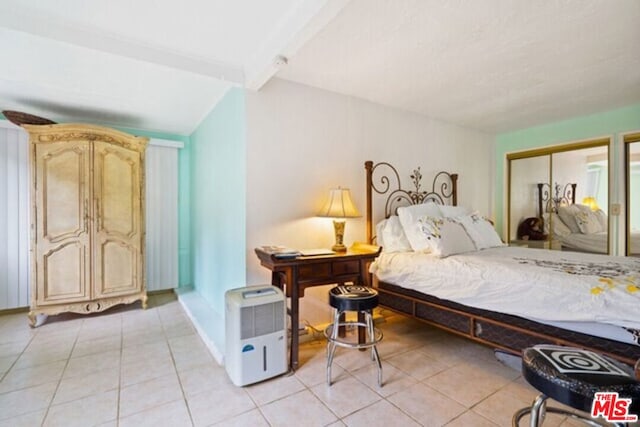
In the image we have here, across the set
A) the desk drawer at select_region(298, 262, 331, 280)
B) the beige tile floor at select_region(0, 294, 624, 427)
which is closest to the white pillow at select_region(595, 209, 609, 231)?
the beige tile floor at select_region(0, 294, 624, 427)

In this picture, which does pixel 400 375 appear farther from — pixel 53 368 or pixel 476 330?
pixel 53 368

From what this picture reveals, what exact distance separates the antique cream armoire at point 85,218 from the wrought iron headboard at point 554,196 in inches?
201

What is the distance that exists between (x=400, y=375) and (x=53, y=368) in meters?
2.42

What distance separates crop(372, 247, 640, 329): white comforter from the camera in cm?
154

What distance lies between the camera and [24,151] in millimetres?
3232

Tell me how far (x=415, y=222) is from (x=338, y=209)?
2.59ft

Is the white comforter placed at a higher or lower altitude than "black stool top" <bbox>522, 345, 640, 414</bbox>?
higher

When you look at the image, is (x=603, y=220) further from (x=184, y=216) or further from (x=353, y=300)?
(x=184, y=216)

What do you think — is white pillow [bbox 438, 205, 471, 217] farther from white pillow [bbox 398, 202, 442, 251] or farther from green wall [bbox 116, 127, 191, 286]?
green wall [bbox 116, 127, 191, 286]

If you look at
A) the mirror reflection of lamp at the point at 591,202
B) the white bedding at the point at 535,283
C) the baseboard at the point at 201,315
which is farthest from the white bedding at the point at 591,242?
the baseboard at the point at 201,315

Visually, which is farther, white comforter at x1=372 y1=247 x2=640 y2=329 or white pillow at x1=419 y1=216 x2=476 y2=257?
white pillow at x1=419 y1=216 x2=476 y2=257

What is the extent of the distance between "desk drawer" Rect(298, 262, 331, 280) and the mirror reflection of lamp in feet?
11.8

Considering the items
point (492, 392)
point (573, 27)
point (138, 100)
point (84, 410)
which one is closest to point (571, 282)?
point (492, 392)

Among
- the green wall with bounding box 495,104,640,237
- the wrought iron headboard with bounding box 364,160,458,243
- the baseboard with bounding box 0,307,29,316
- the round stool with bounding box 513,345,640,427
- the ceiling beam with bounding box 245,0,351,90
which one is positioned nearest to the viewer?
the round stool with bounding box 513,345,640,427
